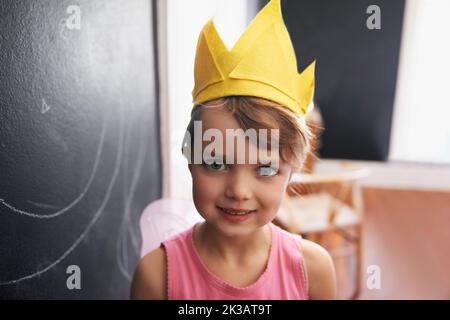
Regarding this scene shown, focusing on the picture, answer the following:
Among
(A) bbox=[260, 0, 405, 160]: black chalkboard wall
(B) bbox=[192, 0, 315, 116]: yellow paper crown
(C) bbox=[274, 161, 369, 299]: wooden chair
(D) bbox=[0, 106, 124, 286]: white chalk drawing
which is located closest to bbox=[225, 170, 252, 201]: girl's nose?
(B) bbox=[192, 0, 315, 116]: yellow paper crown

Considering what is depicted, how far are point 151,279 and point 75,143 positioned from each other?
26cm

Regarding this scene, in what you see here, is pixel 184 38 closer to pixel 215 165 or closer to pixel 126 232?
pixel 215 165

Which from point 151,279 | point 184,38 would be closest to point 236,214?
point 151,279

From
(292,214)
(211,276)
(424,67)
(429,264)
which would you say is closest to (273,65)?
(211,276)

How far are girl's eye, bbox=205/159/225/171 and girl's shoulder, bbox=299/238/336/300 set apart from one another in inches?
8.0

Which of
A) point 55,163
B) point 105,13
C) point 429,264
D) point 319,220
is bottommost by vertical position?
point 429,264

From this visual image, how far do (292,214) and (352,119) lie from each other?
55cm

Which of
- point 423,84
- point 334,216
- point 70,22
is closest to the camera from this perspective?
point 70,22

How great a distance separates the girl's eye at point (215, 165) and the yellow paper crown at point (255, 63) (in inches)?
3.1

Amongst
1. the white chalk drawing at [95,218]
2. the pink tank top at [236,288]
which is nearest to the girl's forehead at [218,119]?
the pink tank top at [236,288]

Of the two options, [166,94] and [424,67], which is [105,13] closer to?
[166,94]

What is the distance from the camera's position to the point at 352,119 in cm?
165

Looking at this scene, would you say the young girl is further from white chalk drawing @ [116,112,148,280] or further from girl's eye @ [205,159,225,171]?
white chalk drawing @ [116,112,148,280]

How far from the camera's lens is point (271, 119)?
47 centimetres
